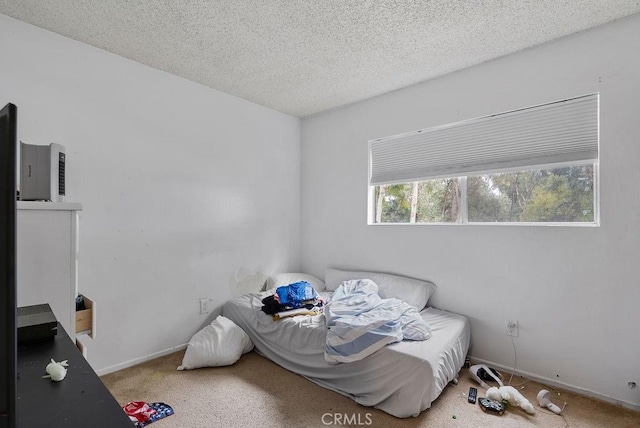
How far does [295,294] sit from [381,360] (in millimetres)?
1045

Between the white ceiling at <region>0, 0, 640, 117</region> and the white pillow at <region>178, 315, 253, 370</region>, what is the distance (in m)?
2.28

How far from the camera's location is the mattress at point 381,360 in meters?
1.91

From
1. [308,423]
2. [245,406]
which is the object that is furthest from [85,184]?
[308,423]

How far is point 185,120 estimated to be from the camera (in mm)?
2928

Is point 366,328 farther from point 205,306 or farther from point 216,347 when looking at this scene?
point 205,306

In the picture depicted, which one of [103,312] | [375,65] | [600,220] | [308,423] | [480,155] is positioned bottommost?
[308,423]

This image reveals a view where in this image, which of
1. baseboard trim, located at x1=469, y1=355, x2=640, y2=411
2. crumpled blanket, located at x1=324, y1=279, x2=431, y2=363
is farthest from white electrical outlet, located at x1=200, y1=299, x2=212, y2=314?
baseboard trim, located at x1=469, y1=355, x2=640, y2=411

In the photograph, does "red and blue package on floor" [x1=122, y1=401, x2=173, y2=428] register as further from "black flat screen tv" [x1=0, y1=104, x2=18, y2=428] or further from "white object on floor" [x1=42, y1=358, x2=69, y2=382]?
"black flat screen tv" [x1=0, y1=104, x2=18, y2=428]

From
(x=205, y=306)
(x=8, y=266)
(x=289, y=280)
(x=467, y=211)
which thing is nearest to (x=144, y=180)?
(x=205, y=306)

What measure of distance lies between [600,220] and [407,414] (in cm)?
182

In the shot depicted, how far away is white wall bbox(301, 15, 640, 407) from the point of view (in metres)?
2.04

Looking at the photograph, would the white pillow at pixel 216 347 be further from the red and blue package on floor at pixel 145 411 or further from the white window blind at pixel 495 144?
the white window blind at pixel 495 144

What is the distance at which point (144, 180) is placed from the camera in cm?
267

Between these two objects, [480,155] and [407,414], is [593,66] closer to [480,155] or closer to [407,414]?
[480,155]
